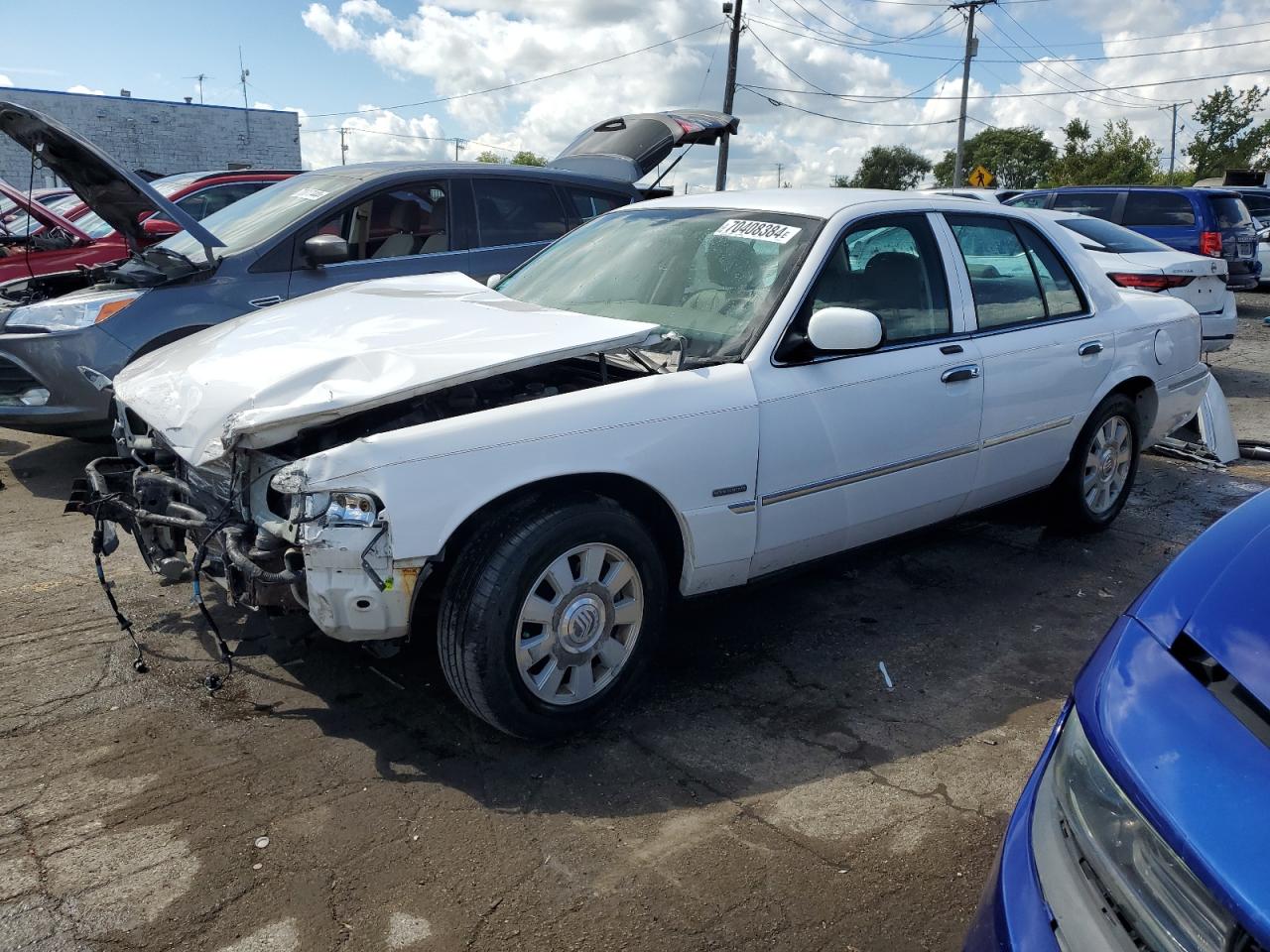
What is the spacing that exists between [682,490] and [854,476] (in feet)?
2.69

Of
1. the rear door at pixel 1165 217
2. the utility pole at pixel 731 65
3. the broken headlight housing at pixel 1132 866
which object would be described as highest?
the utility pole at pixel 731 65

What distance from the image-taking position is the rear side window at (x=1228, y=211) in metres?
15.5

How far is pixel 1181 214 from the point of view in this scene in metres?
15.4

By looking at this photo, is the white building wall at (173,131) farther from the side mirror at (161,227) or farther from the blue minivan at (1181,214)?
the side mirror at (161,227)

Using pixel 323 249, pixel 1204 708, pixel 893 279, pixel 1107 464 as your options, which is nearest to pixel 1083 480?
pixel 1107 464

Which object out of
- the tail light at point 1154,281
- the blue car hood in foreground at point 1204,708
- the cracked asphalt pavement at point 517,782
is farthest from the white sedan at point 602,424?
the tail light at point 1154,281

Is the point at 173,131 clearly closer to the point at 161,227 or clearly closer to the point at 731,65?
the point at 731,65

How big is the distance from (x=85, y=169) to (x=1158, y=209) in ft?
49.7

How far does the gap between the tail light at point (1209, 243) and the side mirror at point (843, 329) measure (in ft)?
46.0

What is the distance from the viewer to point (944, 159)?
6994 centimetres

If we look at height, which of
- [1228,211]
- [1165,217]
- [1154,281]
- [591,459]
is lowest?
[591,459]

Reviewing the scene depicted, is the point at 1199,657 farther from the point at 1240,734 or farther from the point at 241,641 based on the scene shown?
the point at 241,641

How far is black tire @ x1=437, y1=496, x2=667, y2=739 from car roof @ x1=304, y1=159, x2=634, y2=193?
422 centimetres

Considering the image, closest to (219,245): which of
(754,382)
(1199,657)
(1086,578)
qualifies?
(754,382)
